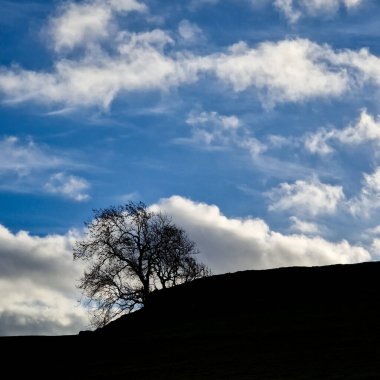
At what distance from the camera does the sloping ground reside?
22047 millimetres

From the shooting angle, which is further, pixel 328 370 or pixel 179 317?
pixel 179 317

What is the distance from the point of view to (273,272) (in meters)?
36.5

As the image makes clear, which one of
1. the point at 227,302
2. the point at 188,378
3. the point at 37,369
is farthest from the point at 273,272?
the point at 188,378

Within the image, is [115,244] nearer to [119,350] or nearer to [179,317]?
[179,317]

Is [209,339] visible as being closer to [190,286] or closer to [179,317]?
[179,317]

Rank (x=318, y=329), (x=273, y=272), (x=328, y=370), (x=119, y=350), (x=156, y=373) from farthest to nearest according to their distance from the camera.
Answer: (x=273, y=272)
(x=119, y=350)
(x=318, y=329)
(x=156, y=373)
(x=328, y=370)

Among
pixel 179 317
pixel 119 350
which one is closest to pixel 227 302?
pixel 179 317

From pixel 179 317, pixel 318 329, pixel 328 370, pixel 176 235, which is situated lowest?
pixel 328 370

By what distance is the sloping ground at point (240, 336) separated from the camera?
2205 cm

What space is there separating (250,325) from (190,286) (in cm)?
843

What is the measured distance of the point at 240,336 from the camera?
92.0 ft

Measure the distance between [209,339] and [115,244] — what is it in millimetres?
23051

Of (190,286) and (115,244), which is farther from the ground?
(115,244)

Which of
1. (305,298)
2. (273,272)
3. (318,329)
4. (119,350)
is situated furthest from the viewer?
(273,272)
